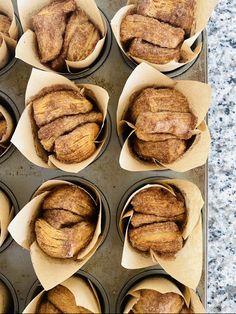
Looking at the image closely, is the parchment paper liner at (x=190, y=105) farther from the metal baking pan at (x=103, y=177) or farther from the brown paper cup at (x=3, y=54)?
the brown paper cup at (x=3, y=54)

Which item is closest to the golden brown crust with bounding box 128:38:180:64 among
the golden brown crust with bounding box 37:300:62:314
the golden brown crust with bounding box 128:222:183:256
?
the golden brown crust with bounding box 128:222:183:256

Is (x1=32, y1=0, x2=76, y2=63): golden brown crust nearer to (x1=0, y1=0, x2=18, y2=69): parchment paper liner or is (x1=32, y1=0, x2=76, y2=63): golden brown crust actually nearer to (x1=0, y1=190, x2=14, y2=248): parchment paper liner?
(x1=0, y1=0, x2=18, y2=69): parchment paper liner

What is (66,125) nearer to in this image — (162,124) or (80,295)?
(162,124)

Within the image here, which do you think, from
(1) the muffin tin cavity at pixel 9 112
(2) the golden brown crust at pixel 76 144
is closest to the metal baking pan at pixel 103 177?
(1) the muffin tin cavity at pixel 9 112

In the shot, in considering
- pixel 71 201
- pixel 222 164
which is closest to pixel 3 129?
pixel 71 201

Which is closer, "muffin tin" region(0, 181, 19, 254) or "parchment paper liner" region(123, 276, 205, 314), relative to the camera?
"parchment paper liner" region(123, 276, 205, 314)

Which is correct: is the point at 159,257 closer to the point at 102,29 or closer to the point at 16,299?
the point at 16,299

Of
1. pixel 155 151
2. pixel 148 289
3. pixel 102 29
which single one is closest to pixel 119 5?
pixel 102 29
